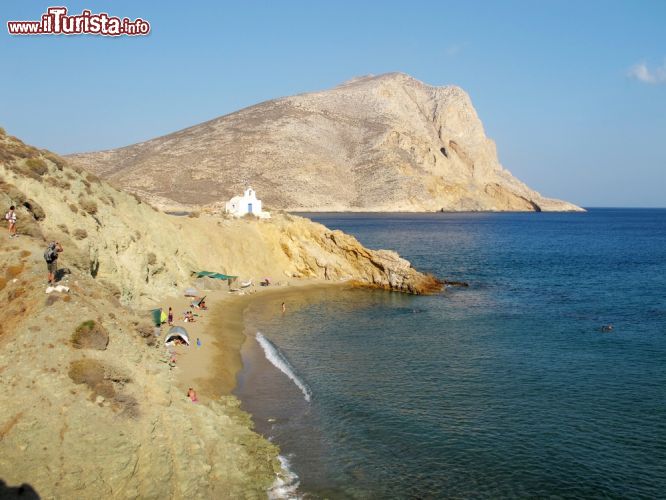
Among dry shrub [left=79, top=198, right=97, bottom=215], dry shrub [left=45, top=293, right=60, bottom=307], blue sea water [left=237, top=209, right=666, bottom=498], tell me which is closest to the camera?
blue sea water [left=237, top=209, right=666, bottom=498]

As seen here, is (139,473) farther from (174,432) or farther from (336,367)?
(336,367)

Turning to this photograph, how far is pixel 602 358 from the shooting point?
2903cm

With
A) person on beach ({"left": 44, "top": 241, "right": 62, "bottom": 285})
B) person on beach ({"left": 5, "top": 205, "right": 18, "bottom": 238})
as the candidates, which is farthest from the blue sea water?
person on beach ({"left": 5, "top": 205, "right": 18, "bottom": 238})

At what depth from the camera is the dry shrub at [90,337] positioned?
1708 centimetres

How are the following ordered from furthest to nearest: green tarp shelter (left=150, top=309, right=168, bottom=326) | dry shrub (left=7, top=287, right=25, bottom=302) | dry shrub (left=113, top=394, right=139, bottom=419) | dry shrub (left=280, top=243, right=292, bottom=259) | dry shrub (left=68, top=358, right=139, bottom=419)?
dry shrub (left=280, top=243, right=292, bottom=259) → green tarp shelter (left=150, top=309, right=168, bottom=326) → dry shrub (left=7, top=287, right=25, bottom=302) → dry shrub (left=68, top=358, right=139, bottom=419) → dry shrub (left=113, top=394, right=139, bottom=419)

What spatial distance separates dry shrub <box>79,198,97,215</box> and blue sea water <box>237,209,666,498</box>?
11935mm

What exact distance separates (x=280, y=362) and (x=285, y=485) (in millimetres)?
11932

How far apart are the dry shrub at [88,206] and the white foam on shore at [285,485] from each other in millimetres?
20986

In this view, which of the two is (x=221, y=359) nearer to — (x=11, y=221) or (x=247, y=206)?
(x=11, y=221)

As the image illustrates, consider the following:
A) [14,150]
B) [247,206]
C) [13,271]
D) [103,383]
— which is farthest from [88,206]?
[247,206]

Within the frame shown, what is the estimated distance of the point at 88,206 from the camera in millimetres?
31516

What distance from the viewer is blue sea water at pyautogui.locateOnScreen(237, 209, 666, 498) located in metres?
17.0

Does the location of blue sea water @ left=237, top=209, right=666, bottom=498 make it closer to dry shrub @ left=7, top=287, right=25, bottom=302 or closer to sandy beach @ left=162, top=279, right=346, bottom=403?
sandy beach @ left=162, top=279, right=346, bottom=403

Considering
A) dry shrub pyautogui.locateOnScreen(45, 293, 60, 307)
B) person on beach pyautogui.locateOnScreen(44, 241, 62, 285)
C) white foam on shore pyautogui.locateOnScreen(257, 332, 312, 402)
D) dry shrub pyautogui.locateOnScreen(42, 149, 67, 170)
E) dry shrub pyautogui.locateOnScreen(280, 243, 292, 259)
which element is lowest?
white foam on shore pyautogui.locateOnScreen(257, 332, 312, 402)
